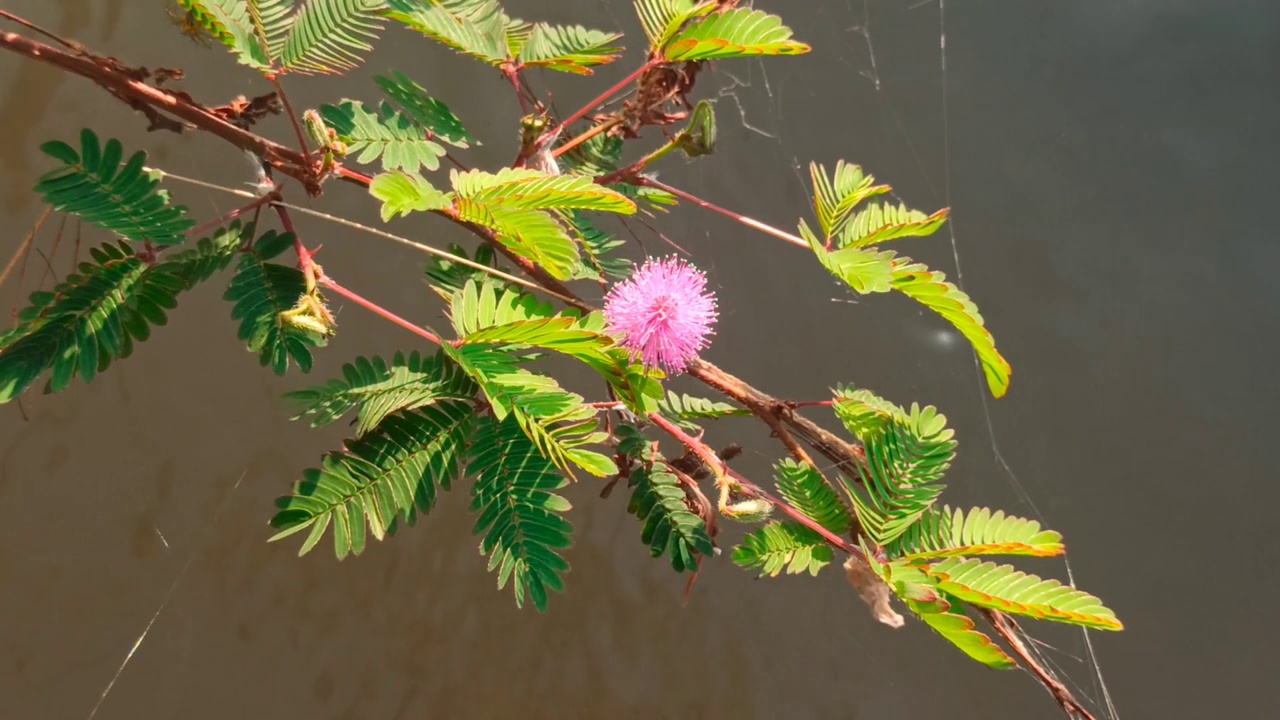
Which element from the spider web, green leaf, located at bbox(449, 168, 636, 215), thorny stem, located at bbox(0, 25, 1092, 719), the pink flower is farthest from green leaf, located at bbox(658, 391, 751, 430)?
the spider web

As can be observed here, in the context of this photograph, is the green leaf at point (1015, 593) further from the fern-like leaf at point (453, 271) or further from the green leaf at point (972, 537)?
the fern-like leaf at point (453, 271)

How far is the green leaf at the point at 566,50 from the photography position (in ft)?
2.19

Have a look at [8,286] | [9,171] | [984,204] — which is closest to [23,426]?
[8,286]

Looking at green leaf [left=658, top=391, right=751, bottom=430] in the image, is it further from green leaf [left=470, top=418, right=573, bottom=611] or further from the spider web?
the spider web

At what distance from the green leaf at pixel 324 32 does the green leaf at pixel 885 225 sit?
405 mm

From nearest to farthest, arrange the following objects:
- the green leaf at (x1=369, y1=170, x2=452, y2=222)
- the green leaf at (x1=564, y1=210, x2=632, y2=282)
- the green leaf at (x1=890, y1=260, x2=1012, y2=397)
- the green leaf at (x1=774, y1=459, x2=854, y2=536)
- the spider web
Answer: the green leaf at (x1=369, y1=170, x2=452, y2=222), the green leaf at (x1=890, y1=260, x2=1012, y2=397), the green leaf at (x1=774, y1=459, x2=854, y2=536), the green leaf at (x1=564, y1=210, x2=632, y2=282), the spider web

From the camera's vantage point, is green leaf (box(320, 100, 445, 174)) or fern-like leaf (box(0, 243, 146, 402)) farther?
green leaf (box(320, 100, 445, 174))

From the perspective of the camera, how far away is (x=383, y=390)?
58 cm

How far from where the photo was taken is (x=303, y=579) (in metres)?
0.87

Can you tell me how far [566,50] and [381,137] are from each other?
0.62 feet

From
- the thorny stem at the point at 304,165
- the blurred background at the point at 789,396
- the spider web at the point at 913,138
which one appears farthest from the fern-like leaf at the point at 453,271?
the spider web at the point at 913,138

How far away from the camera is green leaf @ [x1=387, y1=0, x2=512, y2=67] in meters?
0.63

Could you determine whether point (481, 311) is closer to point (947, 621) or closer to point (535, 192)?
point (535, 192)

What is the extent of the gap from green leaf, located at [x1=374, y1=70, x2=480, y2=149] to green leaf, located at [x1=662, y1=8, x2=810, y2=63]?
202 millimetres
